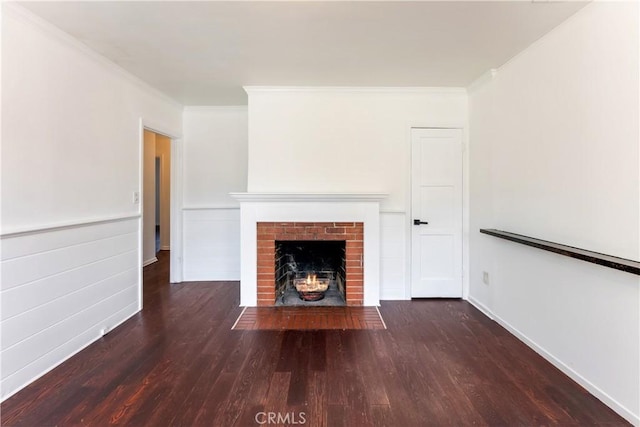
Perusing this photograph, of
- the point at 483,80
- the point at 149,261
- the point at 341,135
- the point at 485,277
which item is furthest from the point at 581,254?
the point at 149,261

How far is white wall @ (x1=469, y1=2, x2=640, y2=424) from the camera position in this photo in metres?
1.67

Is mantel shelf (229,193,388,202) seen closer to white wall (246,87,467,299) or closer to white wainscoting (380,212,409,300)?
white wall (246,87,467,299)

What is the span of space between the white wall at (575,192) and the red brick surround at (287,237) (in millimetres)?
1428

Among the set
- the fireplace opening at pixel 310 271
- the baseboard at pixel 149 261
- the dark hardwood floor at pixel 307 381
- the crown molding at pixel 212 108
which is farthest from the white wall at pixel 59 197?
the baseboard at pixel 149 261

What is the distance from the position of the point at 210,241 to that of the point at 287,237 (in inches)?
58.6

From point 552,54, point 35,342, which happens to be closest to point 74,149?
point 35,342

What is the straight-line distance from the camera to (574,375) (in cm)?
199

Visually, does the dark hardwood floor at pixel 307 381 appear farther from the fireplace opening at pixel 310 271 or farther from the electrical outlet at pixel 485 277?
the fireplace opening at pixel 310 271

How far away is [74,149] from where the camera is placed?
2.35 m

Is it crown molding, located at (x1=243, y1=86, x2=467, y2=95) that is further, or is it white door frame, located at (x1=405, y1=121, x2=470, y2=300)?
white door frame, located at (x1=405, y1=121, x2=470, y2=300)

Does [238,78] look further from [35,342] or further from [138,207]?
[35,342]

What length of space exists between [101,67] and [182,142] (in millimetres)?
1550

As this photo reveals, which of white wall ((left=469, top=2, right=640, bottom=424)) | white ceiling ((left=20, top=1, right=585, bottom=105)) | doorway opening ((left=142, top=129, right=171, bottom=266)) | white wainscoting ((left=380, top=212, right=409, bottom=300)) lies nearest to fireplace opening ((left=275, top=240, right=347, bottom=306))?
white wainscoting ((left=380, top=212, right=409, bottom=300))

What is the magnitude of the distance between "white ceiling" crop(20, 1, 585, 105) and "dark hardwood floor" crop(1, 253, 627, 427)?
2458 mm
